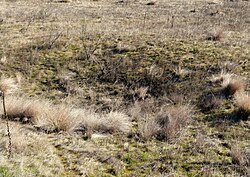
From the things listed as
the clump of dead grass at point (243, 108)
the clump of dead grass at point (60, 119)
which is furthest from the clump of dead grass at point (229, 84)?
the clump of dead grass at point (60, 119)

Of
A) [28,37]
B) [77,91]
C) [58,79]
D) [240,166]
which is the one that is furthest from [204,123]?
[28,37]

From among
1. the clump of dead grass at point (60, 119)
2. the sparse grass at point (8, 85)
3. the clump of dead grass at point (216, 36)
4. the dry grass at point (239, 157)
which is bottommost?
the sparse grass at point (8, 85)

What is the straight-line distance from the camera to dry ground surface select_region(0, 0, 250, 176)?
21.2ft

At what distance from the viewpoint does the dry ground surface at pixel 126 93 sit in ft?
21.2

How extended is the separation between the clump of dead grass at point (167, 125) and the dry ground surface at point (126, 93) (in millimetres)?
30

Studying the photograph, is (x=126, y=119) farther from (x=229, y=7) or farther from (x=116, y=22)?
(x=229, y=7)

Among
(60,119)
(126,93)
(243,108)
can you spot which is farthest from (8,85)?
(243,108)

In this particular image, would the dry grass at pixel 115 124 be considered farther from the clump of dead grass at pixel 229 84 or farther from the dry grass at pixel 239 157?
the clump of dead grass at pixel 229 84

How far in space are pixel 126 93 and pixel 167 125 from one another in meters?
3.70

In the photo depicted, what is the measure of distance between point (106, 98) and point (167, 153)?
4.47m

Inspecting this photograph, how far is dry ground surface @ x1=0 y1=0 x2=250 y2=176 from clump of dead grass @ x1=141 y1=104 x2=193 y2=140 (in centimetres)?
3

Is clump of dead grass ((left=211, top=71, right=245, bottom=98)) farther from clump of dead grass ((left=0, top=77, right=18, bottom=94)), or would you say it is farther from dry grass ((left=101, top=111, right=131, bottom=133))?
clump of dead grass ((left=0, top=77, right=18, bottom=94))

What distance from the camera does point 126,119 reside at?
8461 millimetres

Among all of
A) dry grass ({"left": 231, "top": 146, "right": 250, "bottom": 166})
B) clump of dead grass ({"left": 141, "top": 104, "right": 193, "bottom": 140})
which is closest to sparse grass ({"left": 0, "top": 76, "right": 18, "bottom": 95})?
clump of dead grass ({"left": 141, "top": 104, "right": 193, "bottom": 140})
